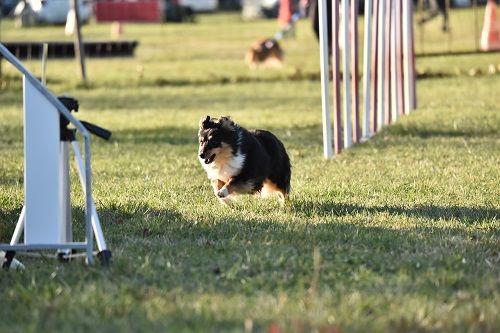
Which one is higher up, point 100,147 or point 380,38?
point 380,38

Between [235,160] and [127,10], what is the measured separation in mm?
32359

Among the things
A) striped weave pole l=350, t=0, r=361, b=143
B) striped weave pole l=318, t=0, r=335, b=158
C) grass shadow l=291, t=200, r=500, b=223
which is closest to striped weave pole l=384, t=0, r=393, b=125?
striped weave pole l=350, t=0, r=361, b=143

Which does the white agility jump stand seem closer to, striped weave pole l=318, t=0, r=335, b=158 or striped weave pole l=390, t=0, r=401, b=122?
striped weave pole l=318, t=0, r=335, b=158

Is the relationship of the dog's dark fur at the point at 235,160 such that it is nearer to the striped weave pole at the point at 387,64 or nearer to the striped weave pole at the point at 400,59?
the striped weave pole at the point at 387,64

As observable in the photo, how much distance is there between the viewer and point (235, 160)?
8.37 metres

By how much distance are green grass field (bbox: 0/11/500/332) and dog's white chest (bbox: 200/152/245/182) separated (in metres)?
0.25

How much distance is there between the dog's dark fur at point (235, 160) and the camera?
8297 millimetres

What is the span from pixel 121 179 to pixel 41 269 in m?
4.05

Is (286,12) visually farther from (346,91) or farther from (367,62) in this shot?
(346,91)

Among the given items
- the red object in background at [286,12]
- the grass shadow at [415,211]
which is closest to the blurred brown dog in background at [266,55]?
the red object in background at [286,12]

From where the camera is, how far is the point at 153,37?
128 feet

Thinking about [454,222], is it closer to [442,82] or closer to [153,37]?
[442,82]

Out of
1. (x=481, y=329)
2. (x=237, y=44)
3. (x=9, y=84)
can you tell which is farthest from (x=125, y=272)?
(x=237, y=44)

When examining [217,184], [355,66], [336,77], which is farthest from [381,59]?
[217,184]
